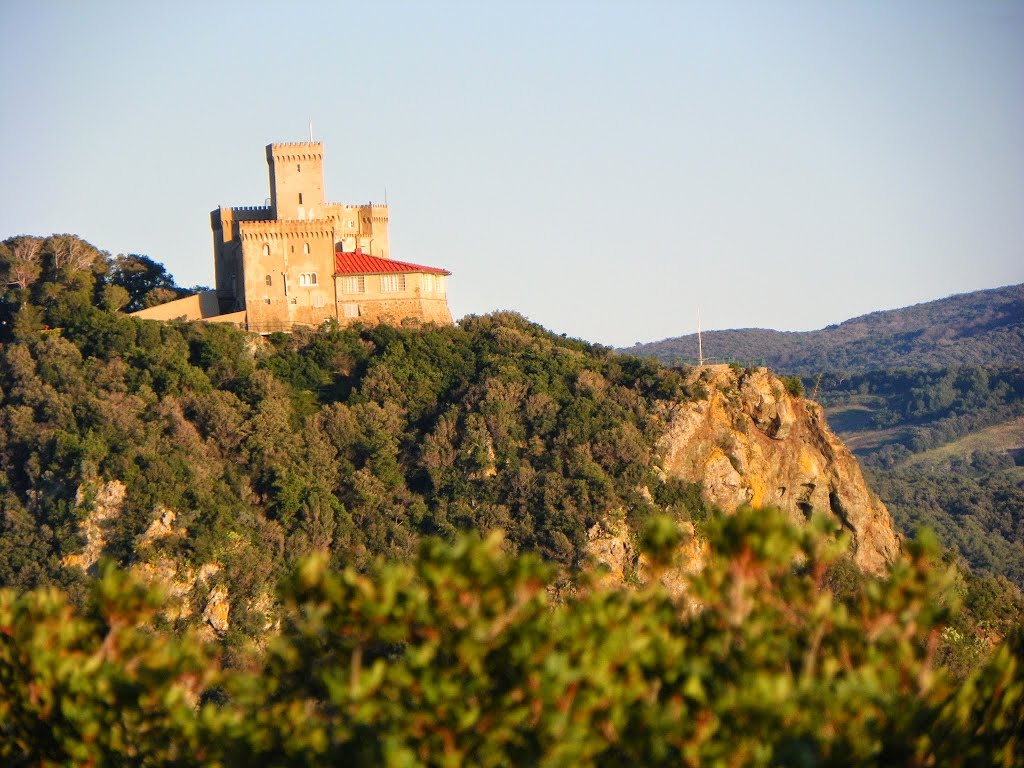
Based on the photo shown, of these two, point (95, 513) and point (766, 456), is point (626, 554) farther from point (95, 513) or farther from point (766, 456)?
point (95, 513)

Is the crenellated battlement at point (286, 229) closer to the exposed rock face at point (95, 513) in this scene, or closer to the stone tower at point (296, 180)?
the stone tower at point (296, 180)

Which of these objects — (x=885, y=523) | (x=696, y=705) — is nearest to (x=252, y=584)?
(x=885, y=523)

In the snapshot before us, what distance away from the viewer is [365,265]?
75438 mm

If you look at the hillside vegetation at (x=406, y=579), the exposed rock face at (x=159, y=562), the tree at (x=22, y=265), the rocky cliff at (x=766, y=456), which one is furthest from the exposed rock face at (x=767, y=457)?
the tree at (x=22, y=265)

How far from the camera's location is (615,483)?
73.0 metres

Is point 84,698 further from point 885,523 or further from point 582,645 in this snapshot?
point 885,523

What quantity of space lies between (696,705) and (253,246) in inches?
2137

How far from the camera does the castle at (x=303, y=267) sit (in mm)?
73938

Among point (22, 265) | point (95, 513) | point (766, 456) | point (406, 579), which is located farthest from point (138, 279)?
point (406, 579)

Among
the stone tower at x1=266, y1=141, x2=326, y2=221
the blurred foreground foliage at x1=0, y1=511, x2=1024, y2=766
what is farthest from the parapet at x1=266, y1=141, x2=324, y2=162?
the blurred foreground foliage at x1=0, y1=511, x2=1024, y2=766

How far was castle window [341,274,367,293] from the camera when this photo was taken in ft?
246

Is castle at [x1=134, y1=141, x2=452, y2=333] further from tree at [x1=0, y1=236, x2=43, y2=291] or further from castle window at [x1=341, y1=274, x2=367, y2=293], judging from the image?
tree at [x1=0, y1=236, x2=43, y2=291]

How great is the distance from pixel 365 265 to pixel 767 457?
19085mm

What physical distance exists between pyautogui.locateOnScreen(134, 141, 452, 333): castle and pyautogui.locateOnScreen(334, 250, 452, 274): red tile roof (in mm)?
42
